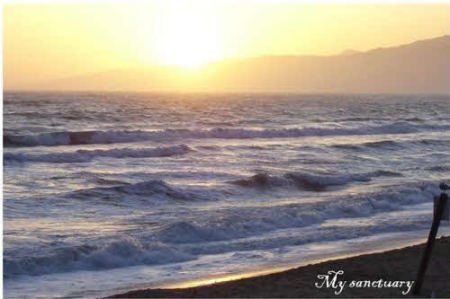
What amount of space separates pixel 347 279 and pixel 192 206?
7941 millimetres

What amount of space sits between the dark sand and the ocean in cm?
A: 95

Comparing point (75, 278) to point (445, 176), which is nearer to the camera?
point (75, 278)

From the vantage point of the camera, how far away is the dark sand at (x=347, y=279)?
852cm

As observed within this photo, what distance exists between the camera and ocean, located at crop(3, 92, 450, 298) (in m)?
11.0

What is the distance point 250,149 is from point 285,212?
17866mm

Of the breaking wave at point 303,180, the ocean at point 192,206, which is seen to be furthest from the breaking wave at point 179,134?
the breaking wave at point 303,180

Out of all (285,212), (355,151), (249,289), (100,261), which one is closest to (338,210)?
Result: (285,212)

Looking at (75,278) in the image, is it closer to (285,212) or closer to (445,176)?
(285,212)

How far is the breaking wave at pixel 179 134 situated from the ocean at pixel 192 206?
264 mm

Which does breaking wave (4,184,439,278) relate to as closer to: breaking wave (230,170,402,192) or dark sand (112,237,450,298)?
dark sand (112,237,450,298)

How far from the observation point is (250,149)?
110ft

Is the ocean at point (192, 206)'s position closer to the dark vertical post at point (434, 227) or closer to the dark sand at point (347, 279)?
the dark sand at point (347, 279)

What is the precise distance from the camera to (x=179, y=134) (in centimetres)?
3981

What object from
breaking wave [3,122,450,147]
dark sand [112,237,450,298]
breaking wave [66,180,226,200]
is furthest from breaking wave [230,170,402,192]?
breaking wave [3,122,450,147]
